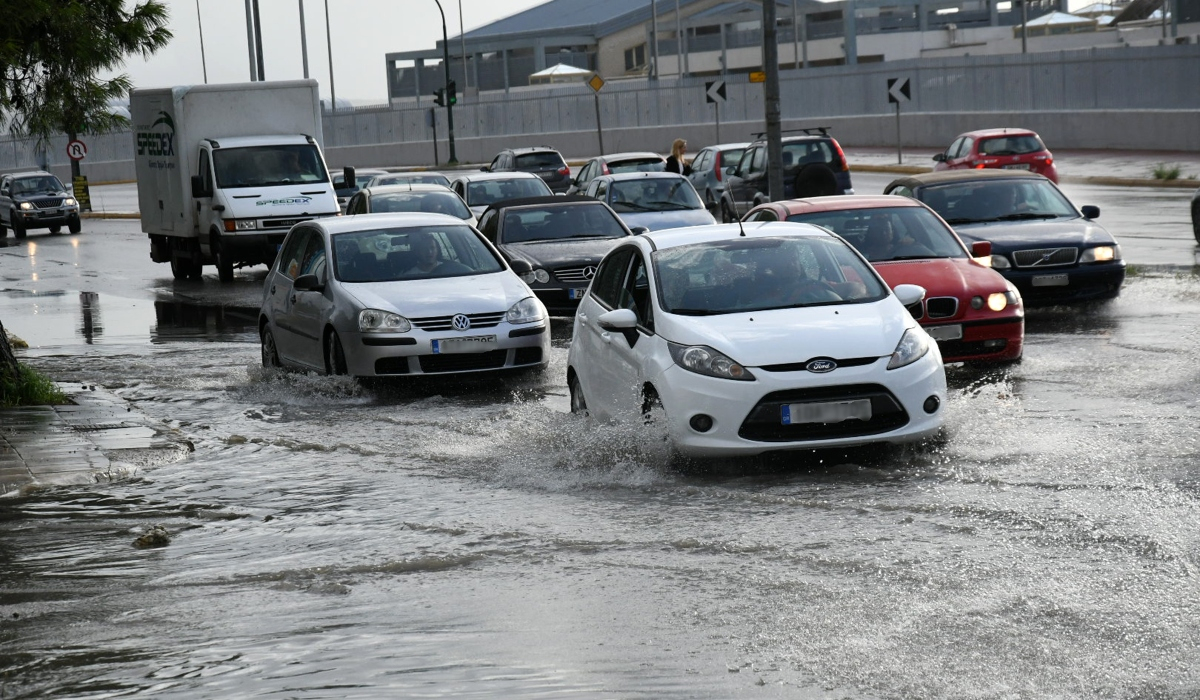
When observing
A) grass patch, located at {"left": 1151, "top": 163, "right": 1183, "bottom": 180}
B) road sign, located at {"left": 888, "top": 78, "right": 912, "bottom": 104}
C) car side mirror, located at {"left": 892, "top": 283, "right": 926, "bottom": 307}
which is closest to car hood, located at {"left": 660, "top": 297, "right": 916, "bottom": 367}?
car side mirror, located at {"left": 892, "top": 283, "right": 926, "bottom": 307}

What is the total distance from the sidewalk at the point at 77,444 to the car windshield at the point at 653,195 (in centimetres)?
→ 1161

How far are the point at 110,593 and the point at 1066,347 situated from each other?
928 centimetres

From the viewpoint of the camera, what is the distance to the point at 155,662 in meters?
5.79

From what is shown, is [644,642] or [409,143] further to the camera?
[409,143]

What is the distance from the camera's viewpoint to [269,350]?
1495 cm

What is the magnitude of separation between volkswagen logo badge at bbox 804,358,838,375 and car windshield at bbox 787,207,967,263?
15.8 feet

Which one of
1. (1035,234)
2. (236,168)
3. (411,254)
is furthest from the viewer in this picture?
(236,168)

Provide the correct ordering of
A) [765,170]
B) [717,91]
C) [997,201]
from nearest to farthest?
1. [997,201]
2. [765,170]
3. [717,91]

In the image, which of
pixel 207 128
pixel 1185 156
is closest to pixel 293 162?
pixel 207 128

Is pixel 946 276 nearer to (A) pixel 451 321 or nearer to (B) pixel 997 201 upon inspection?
(A) pixel 451 321

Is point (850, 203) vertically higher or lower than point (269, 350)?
higher

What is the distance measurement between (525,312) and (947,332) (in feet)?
11.1

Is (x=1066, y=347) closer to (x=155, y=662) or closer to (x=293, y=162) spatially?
(x=155, y=662)

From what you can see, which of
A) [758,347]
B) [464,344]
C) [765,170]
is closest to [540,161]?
[765,170]
